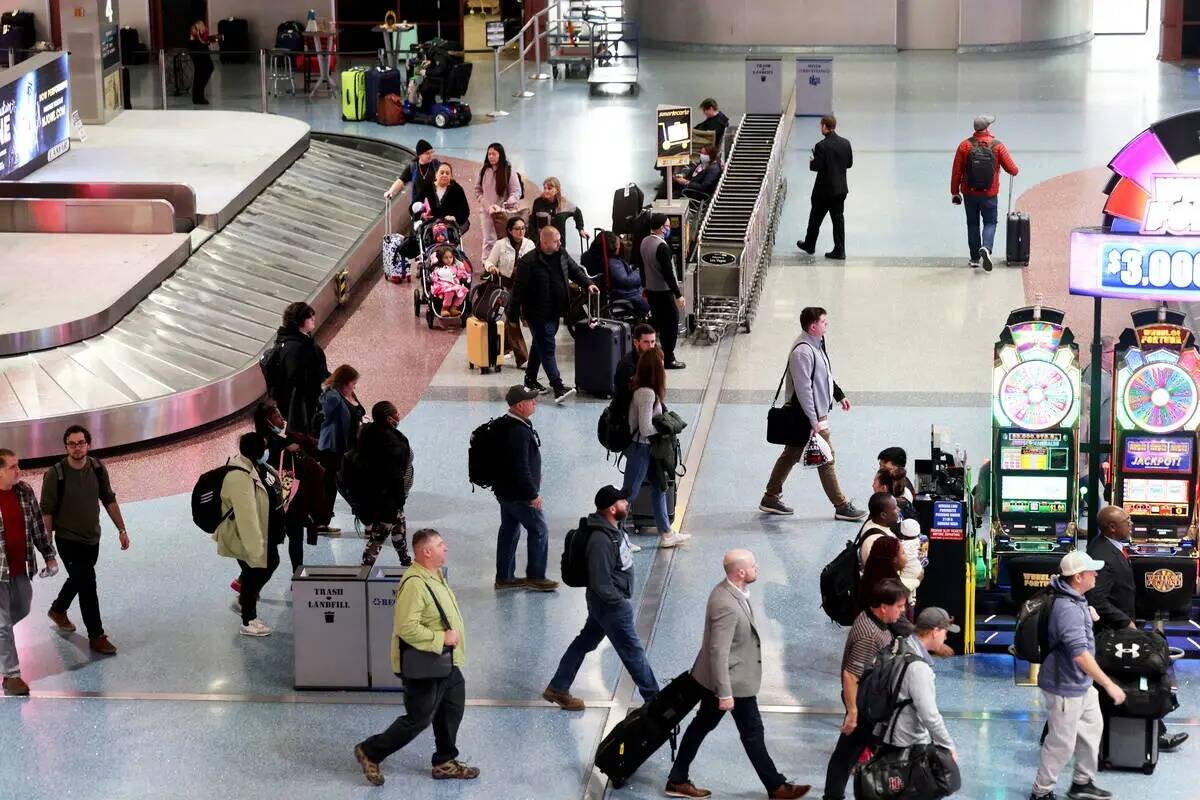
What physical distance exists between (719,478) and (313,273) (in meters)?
7.15

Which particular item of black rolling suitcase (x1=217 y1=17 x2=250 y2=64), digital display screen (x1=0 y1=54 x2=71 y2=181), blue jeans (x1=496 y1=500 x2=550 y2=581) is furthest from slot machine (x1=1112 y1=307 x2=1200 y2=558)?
black rolling suitcase (x1=217 y1=17 x2=250 y2=64)

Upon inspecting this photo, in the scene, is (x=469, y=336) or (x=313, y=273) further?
(x=313, y=273)

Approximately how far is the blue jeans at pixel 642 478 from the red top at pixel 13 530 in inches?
149

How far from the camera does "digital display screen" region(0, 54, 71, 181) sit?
65.6ft

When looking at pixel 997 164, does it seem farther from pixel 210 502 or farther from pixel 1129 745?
pixel 210 502

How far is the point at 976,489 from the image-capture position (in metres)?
12.0

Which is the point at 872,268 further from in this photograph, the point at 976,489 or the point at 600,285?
the point at 976,489

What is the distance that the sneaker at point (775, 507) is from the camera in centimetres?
1293

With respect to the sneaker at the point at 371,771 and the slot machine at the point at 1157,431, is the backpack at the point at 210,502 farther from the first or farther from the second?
the slot machine at the point at 1157,431

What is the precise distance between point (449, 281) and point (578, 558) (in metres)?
8.58

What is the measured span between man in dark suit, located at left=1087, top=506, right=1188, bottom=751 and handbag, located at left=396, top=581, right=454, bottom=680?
330 cm

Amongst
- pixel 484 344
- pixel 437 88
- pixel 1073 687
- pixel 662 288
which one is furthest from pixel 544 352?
pixel 437 88

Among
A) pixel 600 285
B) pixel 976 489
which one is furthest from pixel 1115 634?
pixel 600 285

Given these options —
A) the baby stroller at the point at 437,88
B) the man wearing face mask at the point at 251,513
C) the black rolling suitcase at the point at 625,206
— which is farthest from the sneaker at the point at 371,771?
the baby stroller at the point at 437,88
